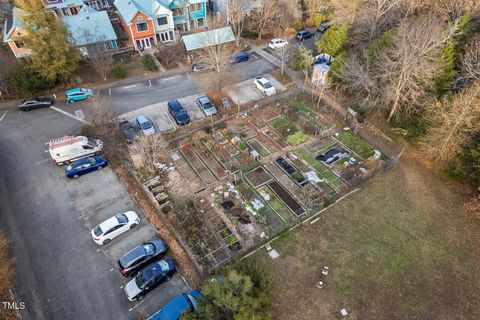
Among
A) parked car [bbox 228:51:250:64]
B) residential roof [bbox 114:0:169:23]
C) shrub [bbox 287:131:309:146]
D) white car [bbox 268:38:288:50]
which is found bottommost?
shrub [bbox 287:131:309:146]

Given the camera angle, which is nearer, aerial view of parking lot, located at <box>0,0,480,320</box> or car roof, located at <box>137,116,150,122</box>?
aerial view of parking lot, located at <box>0,0,480,320</box>

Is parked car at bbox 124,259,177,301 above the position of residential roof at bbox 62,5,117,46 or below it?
below

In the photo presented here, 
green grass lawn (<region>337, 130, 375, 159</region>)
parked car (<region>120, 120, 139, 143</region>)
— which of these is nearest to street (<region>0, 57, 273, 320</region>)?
parked car (<region>120, 120, 139, 143</region>)

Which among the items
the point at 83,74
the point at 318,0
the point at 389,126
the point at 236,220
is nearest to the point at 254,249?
the point at 236,220

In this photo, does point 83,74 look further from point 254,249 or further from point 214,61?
point 254,249

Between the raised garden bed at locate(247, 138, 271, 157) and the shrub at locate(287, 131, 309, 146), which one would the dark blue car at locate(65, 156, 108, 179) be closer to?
the raised garden bed at locate(247, 138, 271, 157)

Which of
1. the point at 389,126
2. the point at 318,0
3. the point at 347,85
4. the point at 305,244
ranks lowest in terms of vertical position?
the point at 305,244

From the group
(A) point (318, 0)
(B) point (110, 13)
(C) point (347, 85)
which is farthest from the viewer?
(B) point (110, 13)
